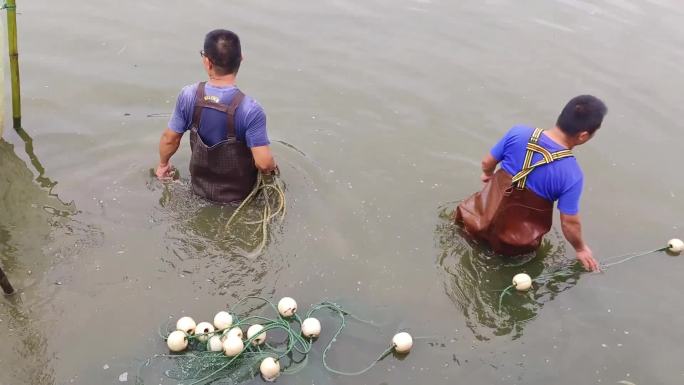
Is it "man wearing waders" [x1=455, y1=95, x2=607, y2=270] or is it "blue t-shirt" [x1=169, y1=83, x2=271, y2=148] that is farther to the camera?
"blue t-shirt" [x1=169, y1=83, x2=271, y2=148]

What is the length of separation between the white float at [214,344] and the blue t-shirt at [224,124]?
1.62 meters

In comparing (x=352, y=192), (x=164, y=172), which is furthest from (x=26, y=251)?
(x=352, y=192)

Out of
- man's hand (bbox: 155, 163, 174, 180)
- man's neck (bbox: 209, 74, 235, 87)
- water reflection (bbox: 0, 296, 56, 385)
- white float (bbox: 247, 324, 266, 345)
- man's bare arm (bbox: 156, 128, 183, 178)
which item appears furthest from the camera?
man's hand (bbox: 155, 163, 174, 180)

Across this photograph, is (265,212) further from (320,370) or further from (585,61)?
(585,61)

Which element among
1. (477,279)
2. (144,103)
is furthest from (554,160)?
(144,103)

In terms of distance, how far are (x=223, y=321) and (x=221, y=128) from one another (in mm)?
1580

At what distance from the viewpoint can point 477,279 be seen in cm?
→ 507

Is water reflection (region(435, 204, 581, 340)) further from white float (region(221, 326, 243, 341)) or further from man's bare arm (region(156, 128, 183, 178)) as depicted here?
man's bare arm (region(156, 128, 183, 178))

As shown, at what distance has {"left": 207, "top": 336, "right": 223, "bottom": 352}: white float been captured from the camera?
396cm

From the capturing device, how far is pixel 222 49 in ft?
14.4

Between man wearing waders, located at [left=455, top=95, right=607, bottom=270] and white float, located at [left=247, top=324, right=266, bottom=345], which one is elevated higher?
man wearing waders, located at [left=455, top=95, right=607, bottom=270]

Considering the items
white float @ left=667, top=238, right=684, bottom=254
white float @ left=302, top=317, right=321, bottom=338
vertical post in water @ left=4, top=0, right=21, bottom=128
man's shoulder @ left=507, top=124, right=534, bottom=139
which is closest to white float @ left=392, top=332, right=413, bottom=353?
white float @ left=302, top=317, right=321, bottom=338

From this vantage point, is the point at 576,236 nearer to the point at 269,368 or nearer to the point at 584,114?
the point at 584,114

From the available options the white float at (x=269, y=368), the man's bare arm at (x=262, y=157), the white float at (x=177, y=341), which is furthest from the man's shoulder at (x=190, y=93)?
the white float at (x=269, y=368)
